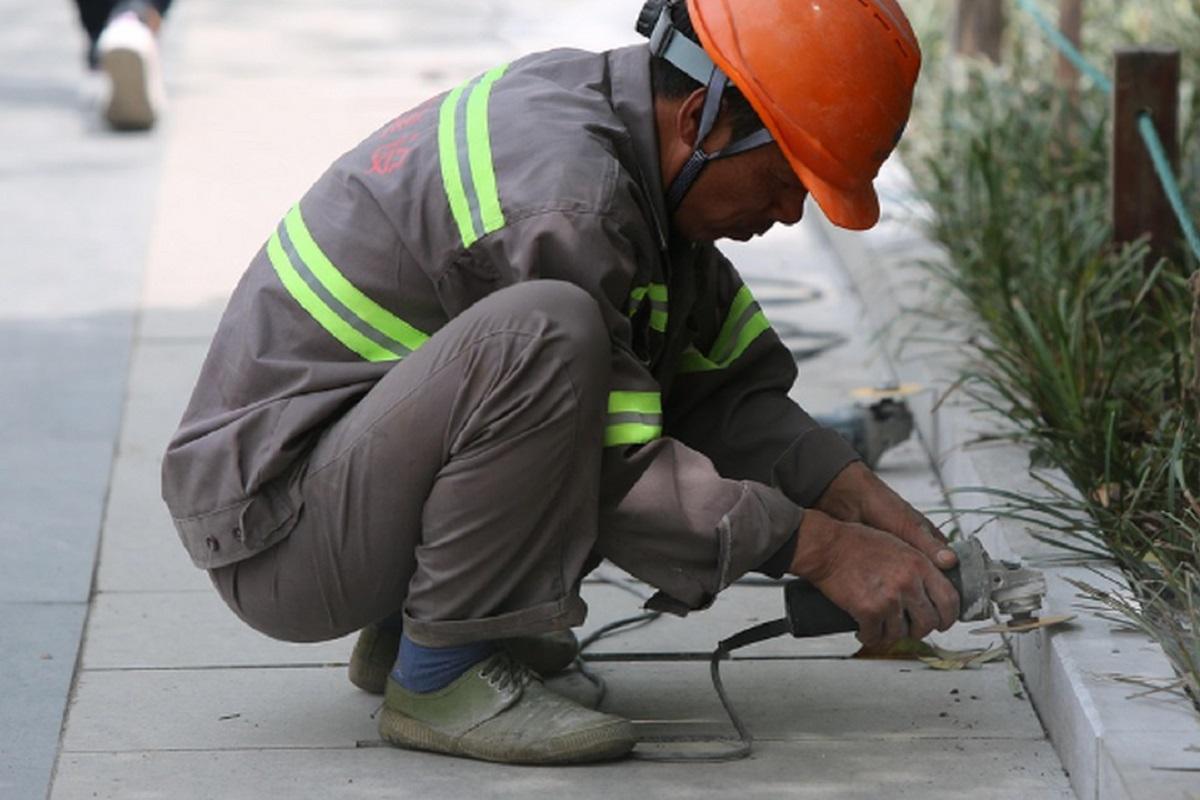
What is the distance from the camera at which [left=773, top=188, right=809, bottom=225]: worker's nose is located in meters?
3.58

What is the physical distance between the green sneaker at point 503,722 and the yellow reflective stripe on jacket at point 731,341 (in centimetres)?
66

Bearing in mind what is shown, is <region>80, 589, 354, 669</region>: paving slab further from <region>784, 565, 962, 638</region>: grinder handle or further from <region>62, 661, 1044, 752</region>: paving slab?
<region>784, 565, 962, 638</region>: grinder handle

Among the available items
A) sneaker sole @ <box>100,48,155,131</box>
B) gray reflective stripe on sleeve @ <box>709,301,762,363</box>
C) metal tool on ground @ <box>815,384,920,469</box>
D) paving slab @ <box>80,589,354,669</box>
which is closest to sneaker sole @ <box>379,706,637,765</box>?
paving slab @ <box>80,589,354,669</box>

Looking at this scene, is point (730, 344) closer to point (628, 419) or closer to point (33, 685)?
point (628, 419)

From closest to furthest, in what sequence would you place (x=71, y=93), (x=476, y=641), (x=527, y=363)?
(x=527, y=363)
(x=476, y=641)
(x=71, y=93)

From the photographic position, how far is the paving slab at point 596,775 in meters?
3.52

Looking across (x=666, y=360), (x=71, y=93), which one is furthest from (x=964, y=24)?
(x=666, y=360)

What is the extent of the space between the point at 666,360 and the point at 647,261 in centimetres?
35

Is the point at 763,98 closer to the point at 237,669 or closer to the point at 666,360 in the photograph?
the point at 666,360

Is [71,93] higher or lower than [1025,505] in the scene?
lower

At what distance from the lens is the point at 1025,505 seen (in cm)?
429

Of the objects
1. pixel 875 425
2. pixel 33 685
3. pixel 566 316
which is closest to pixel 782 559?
pixel 566 316

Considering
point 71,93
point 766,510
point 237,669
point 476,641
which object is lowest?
point 71,93

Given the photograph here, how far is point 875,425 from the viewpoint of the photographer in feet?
16.8
